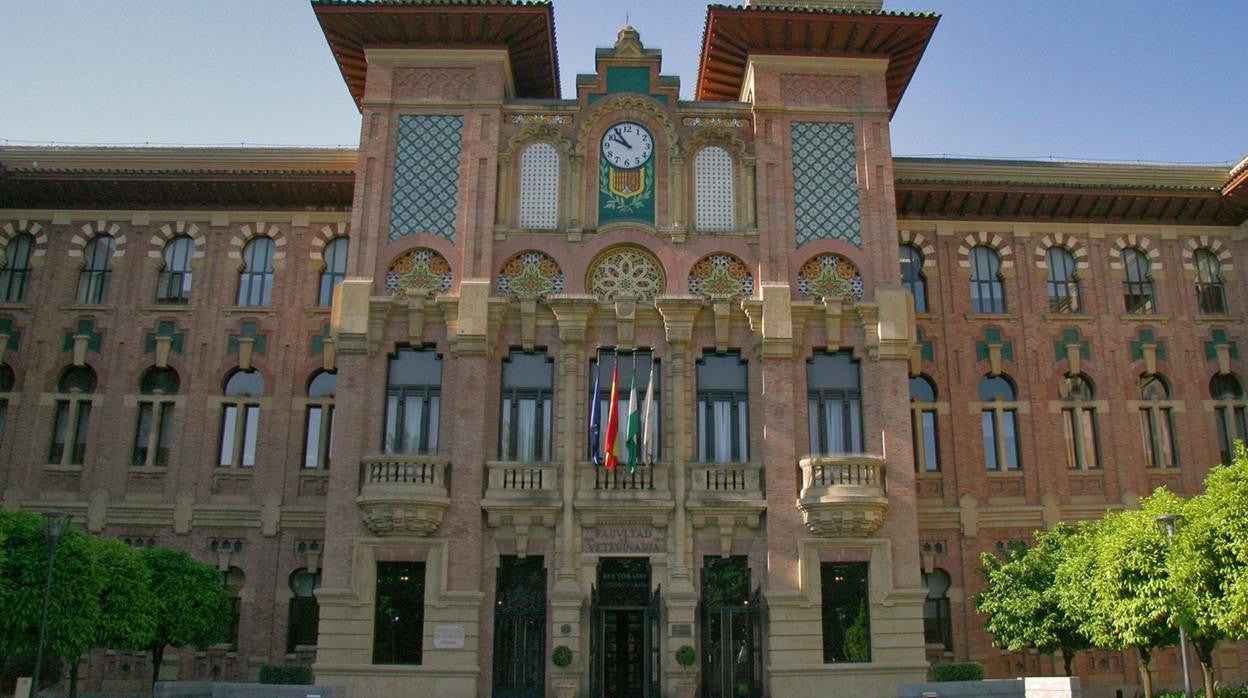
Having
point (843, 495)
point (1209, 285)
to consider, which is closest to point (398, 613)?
point (843, 495)

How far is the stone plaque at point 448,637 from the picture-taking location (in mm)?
27000

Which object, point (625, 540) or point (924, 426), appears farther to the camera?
point (924, 426)

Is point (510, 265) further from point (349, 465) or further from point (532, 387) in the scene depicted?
point (349, 465)

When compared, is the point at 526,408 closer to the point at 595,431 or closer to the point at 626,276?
the point at 595,431

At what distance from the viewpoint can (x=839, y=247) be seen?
30.6m

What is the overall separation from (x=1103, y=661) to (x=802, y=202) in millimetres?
15845

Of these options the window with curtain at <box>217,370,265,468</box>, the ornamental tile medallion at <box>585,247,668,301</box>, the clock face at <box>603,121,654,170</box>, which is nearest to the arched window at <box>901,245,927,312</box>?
the ornamental tile medallion at <box>585,247,668,301</box>

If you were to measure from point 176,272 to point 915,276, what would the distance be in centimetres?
2339

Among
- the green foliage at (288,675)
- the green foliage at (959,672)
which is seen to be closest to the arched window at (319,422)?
the green foliage at (288,675)

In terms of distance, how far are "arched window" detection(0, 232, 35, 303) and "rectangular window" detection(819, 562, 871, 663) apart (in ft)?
85.4

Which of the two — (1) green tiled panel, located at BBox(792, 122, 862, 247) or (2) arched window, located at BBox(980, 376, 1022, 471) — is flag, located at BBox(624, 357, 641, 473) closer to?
(1) green tiled panel, located at BBox(792, 122, 862, 247)

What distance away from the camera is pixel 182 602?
2795cm

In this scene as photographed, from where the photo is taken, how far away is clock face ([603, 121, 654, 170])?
31344 millimetres

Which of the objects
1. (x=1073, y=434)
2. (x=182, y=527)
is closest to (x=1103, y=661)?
(x=1073, y=434)
